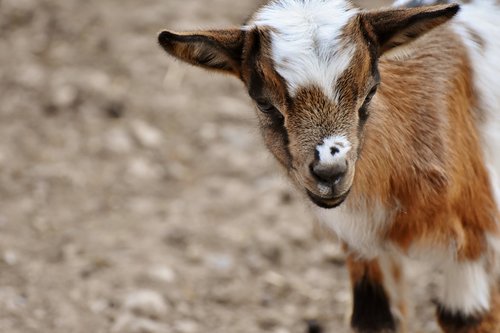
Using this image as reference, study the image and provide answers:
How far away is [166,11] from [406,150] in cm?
466

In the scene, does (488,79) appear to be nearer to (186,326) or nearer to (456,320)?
(456,320)

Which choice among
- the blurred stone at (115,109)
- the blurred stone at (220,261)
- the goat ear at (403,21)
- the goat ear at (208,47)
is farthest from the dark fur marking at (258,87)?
the blurred stone at (115,109)

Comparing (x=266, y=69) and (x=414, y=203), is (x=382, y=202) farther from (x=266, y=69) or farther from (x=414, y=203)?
(x=266, y=69)

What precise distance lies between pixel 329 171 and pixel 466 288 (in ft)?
4.84

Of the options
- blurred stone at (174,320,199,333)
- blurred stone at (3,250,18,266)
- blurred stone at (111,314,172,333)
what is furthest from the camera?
blurred stone at (3,250,18,266)

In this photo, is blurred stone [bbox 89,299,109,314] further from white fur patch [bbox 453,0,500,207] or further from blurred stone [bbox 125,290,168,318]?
white fur patch [bbox 453,0,500,207]

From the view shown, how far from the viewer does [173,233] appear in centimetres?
734

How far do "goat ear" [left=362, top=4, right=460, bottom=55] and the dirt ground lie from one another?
108 centimetres

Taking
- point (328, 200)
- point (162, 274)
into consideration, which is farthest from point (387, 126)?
point (162, 274)

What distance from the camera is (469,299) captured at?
5.64 m

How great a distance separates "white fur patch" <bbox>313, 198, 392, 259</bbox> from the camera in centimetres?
536

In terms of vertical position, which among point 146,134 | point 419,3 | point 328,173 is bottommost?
point 146,134

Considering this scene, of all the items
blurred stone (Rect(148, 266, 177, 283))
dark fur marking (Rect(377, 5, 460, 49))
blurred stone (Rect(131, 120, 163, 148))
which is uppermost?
dark fur marking (Rect(377, 5, 460, 49))

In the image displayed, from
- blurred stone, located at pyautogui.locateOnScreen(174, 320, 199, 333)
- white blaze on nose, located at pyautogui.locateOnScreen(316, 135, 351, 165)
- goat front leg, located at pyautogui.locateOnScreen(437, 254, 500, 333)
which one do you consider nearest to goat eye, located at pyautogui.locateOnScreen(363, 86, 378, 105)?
white blaze on nose, located at pyautogui.locateOnScreen(316, 135, 351, 165)
